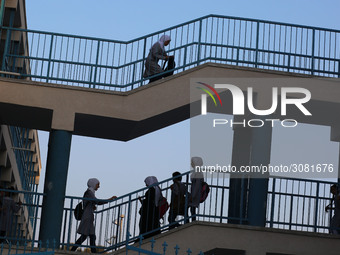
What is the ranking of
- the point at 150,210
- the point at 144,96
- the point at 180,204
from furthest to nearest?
1. the point at 144,96
2. the point at 180,204
3. the point at 150,210

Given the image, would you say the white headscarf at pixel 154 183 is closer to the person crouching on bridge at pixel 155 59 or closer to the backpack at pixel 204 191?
the backpack at pixel 204 191

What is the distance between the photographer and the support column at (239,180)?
61.6 ft

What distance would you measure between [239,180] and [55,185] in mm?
4166

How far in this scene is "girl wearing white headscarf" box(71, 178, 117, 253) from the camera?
17.9 m

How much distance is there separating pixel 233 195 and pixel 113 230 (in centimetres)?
329

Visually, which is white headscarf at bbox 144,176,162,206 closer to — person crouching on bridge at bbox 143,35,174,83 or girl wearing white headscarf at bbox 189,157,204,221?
→ girl wearing white headscarf at bbox 189,157,204,221

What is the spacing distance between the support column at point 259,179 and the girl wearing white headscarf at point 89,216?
3.09 meters

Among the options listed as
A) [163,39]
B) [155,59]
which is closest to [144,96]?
[155,59]

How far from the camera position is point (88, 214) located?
1800 cm

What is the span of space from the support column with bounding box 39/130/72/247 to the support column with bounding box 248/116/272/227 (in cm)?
419

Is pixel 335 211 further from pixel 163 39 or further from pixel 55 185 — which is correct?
pixel 55 185

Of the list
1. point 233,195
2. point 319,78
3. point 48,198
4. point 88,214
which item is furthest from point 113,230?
point 319,78

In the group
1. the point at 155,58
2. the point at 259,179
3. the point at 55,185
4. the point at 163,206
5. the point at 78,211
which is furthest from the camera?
the point at 155,58

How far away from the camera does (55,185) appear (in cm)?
1892
